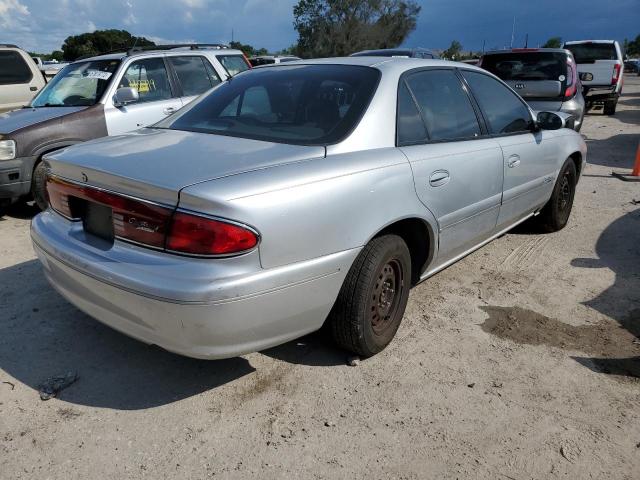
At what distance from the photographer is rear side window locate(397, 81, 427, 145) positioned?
3082 mm

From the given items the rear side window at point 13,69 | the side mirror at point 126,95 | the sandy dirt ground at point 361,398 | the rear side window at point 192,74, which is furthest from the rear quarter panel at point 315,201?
the rear side window at point 13,69

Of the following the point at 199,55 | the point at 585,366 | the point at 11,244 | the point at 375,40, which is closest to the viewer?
the point at 585,366

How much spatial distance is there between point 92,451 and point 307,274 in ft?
4.03

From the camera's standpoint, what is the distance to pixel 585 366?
3.06 metres

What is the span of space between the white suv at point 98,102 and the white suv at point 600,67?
38.2 ft

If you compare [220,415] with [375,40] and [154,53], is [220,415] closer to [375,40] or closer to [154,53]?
[154,53]

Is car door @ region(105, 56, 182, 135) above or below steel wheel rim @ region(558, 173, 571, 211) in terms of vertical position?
above

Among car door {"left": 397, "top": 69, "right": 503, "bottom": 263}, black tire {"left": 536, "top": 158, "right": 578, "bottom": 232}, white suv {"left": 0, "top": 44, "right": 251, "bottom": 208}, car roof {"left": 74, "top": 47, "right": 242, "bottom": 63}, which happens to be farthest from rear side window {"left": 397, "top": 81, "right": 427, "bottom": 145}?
car roof {"left": 74, "top": 47, "right": 242, "bottom": 63}

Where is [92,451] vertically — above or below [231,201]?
below

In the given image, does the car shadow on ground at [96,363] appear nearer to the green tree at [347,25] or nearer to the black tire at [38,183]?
the black tire at [38,183]

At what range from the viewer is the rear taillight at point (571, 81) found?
8.46 metres

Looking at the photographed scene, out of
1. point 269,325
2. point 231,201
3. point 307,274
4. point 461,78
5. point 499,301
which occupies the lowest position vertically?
point 499,301

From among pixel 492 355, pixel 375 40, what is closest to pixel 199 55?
pixel 492 355

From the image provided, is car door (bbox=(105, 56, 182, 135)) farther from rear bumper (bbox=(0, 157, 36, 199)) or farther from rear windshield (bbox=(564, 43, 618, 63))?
rear windshield (bbox=(564, 43, 618, 63))
